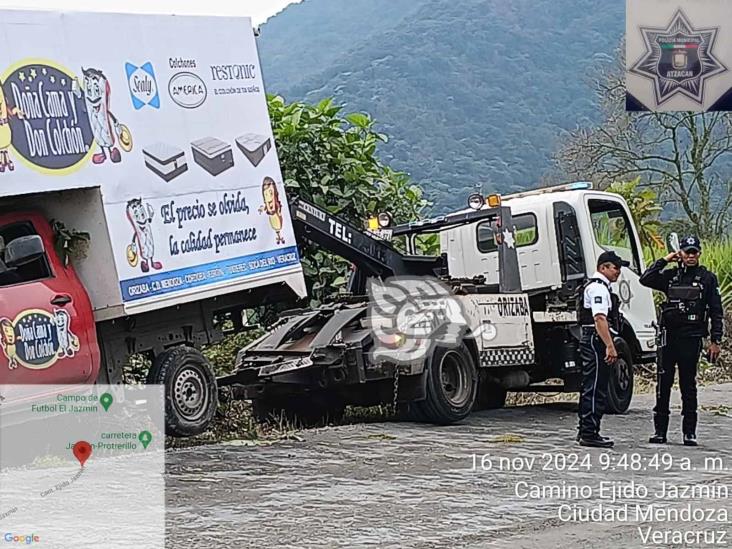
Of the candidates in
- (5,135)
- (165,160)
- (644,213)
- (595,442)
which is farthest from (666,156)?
(5,135)

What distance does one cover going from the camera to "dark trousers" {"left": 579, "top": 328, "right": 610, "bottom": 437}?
11.1m

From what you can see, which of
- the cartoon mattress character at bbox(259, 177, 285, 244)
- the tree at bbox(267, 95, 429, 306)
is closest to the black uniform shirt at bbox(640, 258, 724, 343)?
the cartoon mattress character at bbox(259, 177, 285, 244)

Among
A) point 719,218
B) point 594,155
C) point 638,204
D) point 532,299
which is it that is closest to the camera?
point 532,299

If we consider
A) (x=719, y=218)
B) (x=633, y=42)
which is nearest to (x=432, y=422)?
(x=633, y=42)

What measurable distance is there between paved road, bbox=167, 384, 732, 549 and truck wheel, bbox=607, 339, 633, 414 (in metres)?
1.05

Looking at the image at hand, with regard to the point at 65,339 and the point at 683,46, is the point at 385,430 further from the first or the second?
the point at 683,46

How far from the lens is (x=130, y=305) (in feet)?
33.4

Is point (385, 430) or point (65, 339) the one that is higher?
point (65, 339)

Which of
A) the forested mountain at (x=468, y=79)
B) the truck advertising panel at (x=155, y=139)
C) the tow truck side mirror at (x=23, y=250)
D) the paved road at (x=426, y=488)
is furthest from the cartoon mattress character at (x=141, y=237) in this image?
the forested mountain at (x=468, y=79)

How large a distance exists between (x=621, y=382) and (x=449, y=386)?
2.43 meters

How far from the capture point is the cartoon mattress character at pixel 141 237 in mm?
10289

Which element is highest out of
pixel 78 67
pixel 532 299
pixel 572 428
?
pixel 78 67

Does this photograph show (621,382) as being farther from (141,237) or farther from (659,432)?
(141,237)

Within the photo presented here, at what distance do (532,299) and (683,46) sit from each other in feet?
16.5
